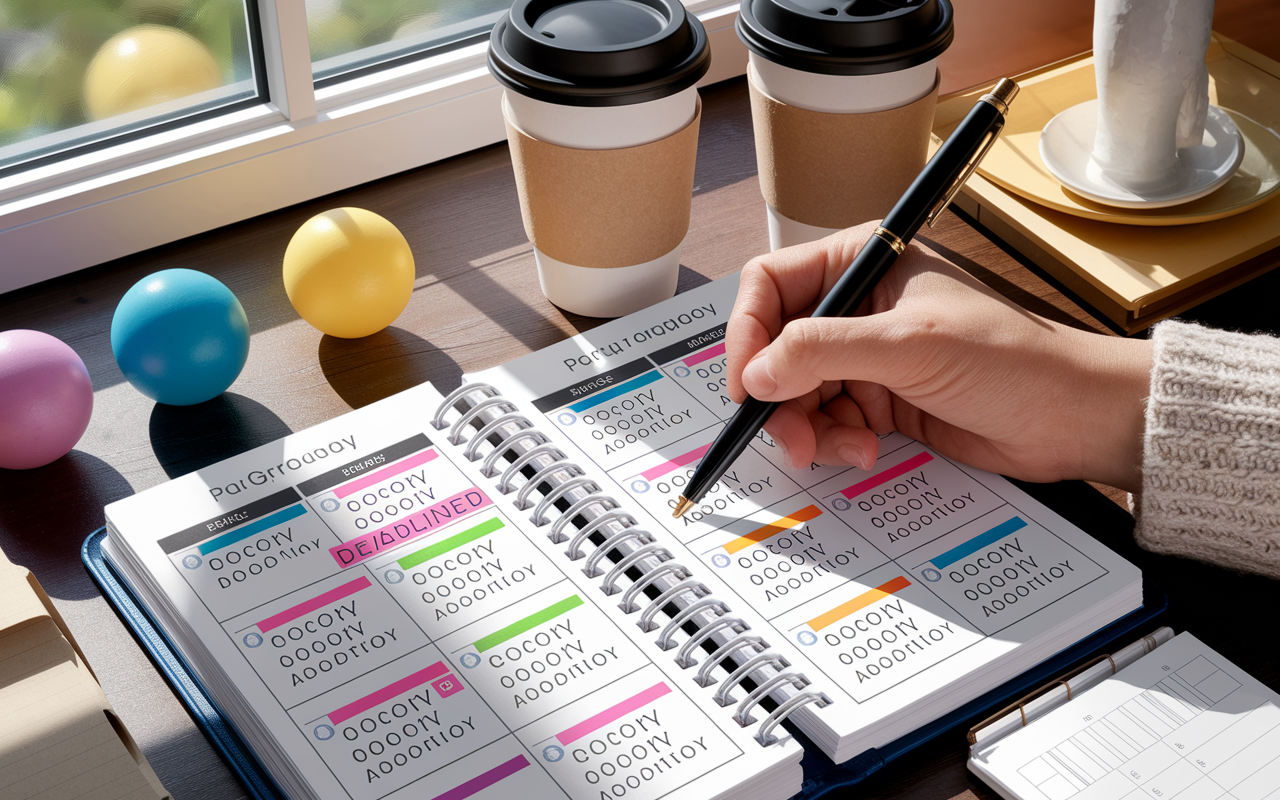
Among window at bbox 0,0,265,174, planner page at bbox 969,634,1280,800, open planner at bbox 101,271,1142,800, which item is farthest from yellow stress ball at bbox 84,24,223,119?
planner page at bbox 969,634,1280,800

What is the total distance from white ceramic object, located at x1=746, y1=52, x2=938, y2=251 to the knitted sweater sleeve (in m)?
0.28

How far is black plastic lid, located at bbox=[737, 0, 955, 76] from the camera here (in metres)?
0.81

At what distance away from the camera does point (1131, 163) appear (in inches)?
35.5

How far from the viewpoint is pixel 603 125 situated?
31.5 inches

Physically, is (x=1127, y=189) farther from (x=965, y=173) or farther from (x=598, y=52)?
(x=598, y=52)

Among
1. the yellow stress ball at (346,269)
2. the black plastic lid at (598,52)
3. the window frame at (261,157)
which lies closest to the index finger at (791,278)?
the black plastic lid at (598,52)

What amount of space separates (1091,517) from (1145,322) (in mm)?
232

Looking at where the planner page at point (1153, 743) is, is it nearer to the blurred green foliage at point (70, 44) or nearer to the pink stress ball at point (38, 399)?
the pink stress ball at point (38, 399)

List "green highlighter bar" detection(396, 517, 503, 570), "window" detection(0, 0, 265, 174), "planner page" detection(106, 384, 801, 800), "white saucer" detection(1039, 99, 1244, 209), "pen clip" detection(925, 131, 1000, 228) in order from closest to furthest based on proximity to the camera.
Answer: "planner page" detection(106, 384, 801, 800)
"green highlighter bar" detection(396, 517, 503, 570)
"pen clip" detection(925, 131, 1000, 228)
"white saucer" detection(1039, 99, 1244, 209)
"window" detection(0, 0, 265, 174)

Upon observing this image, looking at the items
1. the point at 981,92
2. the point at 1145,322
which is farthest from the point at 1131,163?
the point at 981,92

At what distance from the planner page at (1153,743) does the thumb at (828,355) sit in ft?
0.76

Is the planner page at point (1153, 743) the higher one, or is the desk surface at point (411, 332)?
the desk surface at point (411, 332)

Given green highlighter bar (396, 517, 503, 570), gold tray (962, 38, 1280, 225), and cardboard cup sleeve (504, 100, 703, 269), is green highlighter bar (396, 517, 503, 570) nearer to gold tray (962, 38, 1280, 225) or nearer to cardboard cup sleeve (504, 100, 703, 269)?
cardboard cup sleeve (504, 100, 703, 269)

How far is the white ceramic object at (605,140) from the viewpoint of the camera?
0.80 m
